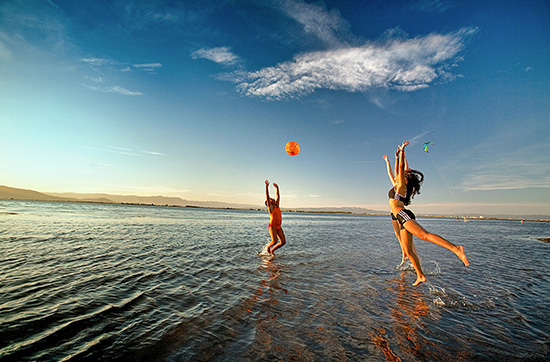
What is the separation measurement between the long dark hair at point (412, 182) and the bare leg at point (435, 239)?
57.7 inches

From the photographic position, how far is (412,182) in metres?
7.78

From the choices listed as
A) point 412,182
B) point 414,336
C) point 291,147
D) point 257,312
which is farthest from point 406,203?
point 291,147

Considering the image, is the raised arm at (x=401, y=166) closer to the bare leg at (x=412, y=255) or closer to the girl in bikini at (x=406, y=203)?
the girl in bikini at (x=406, y=203)

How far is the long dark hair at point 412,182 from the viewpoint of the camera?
7.73 metres

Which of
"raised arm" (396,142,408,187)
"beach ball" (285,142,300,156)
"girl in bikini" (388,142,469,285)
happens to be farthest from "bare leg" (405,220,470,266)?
"beach ball" (285,142,300,156)

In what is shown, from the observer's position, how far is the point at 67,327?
14.4ft

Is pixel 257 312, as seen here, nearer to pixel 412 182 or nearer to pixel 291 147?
pixel 412 182

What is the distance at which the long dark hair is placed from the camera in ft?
25.4

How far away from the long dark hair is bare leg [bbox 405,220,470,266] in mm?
1466

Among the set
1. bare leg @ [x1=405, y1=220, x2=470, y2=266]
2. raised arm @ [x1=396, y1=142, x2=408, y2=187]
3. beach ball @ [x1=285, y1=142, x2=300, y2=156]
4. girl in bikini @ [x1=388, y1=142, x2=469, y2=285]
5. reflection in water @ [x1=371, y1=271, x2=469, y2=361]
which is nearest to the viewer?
reflection in water @ [x1=371, y1=271, x2=469, y2=361]

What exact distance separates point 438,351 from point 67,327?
21.0 ft

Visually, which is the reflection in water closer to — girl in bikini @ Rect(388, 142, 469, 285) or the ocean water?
the ocean water

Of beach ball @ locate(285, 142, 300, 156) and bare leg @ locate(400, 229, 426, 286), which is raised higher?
beach ball @ locate(285, 142, 300, 156)

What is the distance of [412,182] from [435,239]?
7.90ft
